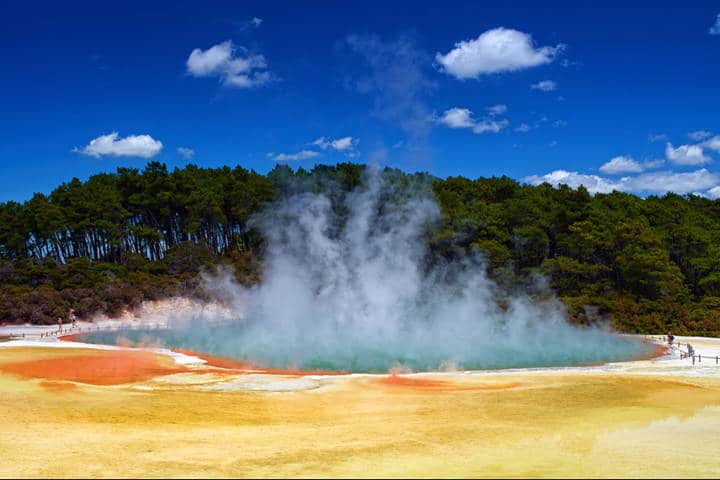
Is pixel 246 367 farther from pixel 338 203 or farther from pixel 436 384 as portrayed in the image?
pixel 338 203

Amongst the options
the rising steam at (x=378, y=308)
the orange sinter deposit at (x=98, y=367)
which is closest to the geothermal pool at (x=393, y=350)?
the rising steam at (x=378, y=308)

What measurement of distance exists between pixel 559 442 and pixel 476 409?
13.2 ft

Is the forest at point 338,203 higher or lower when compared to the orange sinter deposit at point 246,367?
higher

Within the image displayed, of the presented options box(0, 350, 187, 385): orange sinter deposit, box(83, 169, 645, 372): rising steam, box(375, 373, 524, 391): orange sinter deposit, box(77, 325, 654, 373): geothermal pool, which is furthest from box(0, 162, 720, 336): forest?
box(375, 373, 524, 391): orange sinter deposit

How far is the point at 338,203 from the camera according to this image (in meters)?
58.4

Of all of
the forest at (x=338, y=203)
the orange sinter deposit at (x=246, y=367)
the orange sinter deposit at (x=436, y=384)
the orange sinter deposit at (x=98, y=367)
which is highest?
the forest at (x=338, y=203)

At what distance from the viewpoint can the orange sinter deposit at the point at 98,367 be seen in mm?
23156

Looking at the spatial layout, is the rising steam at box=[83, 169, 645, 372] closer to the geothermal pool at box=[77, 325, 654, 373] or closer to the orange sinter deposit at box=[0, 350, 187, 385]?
the geothermal pool at box=[77, 325, 654, 373]

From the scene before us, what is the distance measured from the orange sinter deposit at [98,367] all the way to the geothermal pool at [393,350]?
13.2 ft

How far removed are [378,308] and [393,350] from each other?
26.4ft

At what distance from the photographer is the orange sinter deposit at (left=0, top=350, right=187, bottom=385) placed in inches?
912

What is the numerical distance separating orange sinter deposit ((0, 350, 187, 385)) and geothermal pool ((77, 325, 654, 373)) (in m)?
4.01

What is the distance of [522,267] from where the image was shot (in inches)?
2195

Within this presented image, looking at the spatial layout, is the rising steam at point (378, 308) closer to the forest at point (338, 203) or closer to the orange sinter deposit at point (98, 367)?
the forest at point (338, 203)
